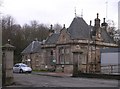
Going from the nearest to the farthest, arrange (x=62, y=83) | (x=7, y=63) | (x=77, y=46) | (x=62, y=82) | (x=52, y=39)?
(x=7, y=63) < (x=62, y=83) < (x=62, y=82) < (x=77, y=46) < (x=52, y=39)

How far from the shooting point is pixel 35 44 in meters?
74.2

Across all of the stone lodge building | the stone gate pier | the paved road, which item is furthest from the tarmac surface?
the stone lodge building

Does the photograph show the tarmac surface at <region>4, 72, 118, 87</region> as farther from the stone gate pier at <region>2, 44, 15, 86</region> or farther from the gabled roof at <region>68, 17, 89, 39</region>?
the gabled roof at <region>68, 17, 89, 39</region>

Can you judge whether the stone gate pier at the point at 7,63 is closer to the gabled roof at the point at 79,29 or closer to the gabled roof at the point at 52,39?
the gabled roof at the point at 79,29

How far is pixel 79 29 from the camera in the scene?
2165 inches

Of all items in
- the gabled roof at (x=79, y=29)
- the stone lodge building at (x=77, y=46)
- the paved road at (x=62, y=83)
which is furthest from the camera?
the gabled roof at (x=79, y=29)

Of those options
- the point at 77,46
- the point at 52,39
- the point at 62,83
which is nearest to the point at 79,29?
the point at 77,46

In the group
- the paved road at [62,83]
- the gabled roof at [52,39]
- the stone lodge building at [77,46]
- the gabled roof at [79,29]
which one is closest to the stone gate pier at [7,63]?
the paved road at [62,83]

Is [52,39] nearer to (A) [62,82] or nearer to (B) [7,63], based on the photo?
(A) [62,82]

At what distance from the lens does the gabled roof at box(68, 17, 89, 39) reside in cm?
5335

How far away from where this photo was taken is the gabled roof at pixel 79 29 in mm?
53353

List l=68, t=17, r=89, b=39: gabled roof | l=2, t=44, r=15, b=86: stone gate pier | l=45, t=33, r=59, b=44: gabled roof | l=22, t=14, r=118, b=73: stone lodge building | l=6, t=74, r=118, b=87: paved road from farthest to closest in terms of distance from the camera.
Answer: l=45, t=33, r=59, b=44: gabled roof → l=68, t=17, r=89, b=39: gabled roof → l=22, t=14, r=118, b=73: stone lodge building → l=2, t=44, r=15, b=86: stone gate pier → l=6, t=74, r=118, b=87: paved road

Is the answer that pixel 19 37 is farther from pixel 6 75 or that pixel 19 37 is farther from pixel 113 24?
pixel 6 75

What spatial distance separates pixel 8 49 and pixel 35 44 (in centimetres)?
5259
